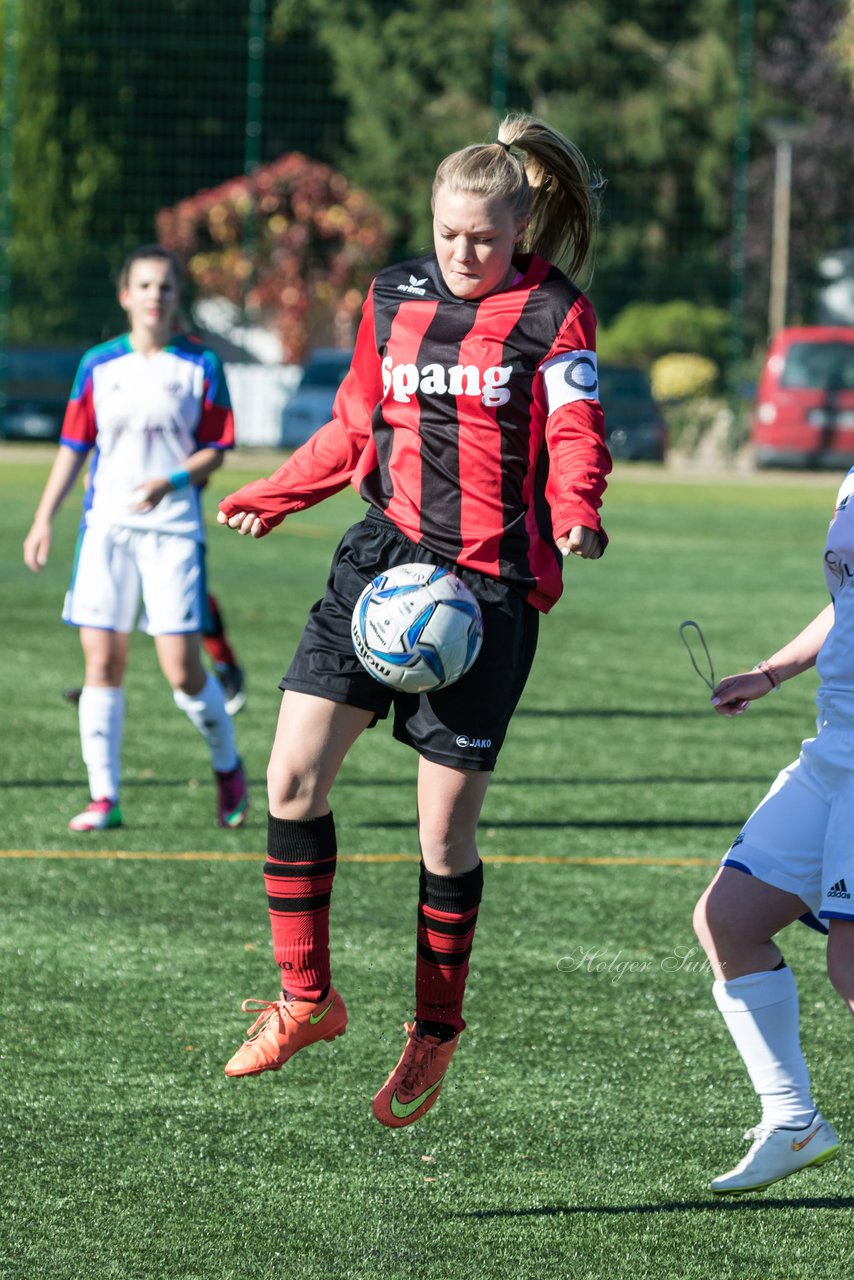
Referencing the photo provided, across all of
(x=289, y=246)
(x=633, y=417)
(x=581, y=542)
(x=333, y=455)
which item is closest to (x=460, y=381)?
(x=333, y=455)

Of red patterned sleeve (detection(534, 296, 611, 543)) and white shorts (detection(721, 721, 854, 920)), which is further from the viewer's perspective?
red patterned sleeve (detection(534, 296, 611, 543))

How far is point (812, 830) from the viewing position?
3.80 m

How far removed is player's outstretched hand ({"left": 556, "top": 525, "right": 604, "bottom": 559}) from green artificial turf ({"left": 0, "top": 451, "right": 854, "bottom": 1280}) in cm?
135

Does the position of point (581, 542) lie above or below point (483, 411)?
below

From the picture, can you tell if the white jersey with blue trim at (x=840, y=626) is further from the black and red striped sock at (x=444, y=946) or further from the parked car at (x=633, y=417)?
the parked car at (x=633, y=417)

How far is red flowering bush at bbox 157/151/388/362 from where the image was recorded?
33969 millimetres


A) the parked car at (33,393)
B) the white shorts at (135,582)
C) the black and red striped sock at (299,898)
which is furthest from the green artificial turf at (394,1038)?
the parked car at (33,393)

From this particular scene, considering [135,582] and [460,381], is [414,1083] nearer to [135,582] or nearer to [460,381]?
[460,381]

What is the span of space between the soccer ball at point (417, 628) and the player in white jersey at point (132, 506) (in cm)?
324

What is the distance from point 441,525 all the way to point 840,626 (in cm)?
85

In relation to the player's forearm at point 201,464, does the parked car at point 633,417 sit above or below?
below

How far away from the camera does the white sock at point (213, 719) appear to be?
7.43 metres

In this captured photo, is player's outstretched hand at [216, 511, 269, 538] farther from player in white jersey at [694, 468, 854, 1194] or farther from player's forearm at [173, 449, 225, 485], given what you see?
player's forearm at [173, 449, 225, 485]

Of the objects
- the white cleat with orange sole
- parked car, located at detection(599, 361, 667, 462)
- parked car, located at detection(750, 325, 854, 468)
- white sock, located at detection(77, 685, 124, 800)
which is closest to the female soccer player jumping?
the white cleat with orange sole
